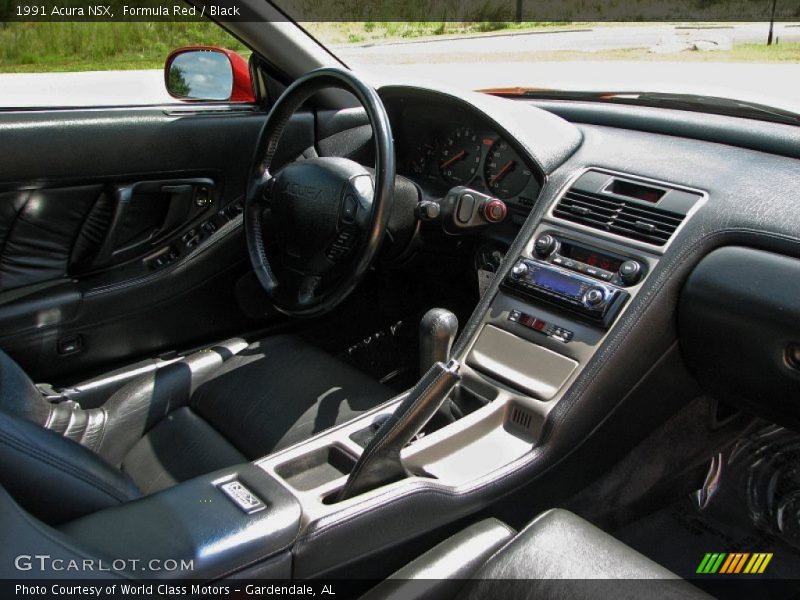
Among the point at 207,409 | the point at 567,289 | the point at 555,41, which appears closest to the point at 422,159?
the point at 555,41

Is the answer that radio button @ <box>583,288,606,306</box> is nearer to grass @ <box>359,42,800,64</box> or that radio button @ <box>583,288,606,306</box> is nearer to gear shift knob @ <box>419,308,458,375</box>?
gear shift knob @ <box>419,308,458,375</box>

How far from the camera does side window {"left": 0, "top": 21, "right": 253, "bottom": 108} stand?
239 cm

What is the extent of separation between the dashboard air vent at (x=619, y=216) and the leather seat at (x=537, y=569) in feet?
2.59

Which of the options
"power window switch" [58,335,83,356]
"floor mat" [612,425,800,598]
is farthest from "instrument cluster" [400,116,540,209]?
"power window switch" [58,335,83,356]

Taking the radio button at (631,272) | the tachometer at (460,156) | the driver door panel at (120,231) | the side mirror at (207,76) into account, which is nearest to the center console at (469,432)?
the radio button at (631,272)

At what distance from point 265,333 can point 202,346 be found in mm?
218

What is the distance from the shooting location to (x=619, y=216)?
1941 millimetres

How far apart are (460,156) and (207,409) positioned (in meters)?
1.08

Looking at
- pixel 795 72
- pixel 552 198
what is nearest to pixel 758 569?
pixel 552 198

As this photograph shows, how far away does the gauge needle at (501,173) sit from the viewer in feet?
7.86

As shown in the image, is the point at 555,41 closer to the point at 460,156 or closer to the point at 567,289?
the point at 460,156

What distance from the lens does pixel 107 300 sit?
2490 millimetres

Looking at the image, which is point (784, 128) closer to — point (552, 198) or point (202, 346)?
point (552, 198)

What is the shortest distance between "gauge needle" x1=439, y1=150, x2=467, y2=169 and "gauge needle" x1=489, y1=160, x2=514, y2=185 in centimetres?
14
